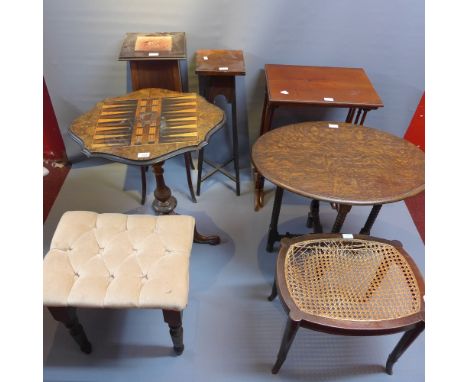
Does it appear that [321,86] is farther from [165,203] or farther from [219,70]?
[165,203]

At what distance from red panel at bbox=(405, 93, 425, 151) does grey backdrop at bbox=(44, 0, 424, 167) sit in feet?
0.29

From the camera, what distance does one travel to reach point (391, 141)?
67.0 inches

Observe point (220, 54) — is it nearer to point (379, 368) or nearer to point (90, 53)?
point (90, 53)

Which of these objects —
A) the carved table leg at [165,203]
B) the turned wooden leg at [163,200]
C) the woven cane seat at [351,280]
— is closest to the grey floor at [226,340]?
the carved table leg at [165,203]

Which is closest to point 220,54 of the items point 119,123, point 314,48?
point 314,48

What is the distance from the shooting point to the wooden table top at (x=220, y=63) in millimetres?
1884

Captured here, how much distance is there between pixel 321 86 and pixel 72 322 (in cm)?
193

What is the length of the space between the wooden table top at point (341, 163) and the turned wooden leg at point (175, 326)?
727 mm

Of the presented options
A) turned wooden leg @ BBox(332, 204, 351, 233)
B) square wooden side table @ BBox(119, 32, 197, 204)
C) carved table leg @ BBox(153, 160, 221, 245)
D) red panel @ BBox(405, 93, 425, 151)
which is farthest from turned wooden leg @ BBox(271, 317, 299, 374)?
red panel @ BBox(405, 93, 425, 151)

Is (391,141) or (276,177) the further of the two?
(391,141)

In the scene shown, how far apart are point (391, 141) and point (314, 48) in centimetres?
93

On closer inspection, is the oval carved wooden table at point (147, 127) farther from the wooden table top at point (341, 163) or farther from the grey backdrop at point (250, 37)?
the grey backdrop at point (250, 37)

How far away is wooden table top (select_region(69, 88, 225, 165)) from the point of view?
4.69ft

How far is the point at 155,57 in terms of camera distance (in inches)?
71.3
